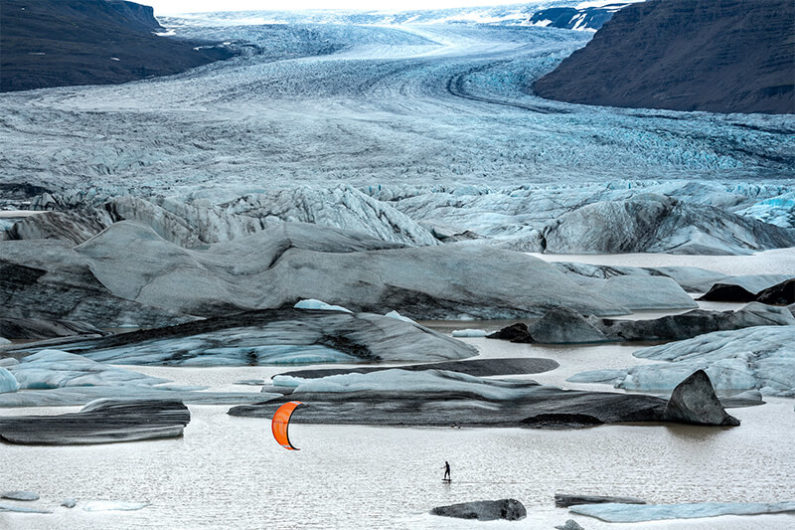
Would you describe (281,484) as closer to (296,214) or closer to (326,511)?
(326,511)

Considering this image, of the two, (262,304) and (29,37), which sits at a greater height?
(29,37)

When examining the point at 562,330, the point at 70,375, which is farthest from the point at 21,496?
the point at 562,330

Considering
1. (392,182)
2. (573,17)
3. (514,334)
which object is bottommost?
(392,182)

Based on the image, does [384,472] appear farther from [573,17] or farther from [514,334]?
[573,17]

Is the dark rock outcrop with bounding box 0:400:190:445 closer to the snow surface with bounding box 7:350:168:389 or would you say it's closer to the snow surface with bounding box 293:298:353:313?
the snow surface with bounding box 7:350:168:389

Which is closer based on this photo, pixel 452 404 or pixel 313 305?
pixel 452 404

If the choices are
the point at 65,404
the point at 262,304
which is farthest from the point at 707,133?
the point at 65,404

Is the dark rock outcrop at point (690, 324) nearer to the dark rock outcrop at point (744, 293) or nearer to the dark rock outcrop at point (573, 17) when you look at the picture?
the dark rock outcrop at point (744, 293)

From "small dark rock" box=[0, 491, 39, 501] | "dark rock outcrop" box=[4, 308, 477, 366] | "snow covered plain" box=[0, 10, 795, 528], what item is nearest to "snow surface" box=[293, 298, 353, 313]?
"dark rock outcrop" box=[4, 308, 477, 366]
